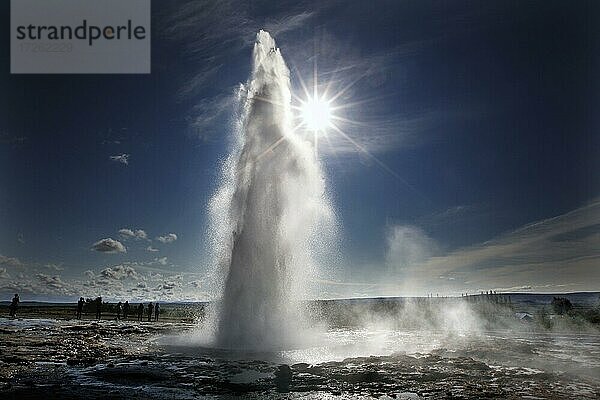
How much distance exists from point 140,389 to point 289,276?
12.9 meters

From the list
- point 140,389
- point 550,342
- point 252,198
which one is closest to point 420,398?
point 140,389

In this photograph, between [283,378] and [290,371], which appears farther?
[290,371]

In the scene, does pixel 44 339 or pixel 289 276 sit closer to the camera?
pixel 44 339

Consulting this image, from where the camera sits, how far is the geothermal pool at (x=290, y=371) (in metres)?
13.0

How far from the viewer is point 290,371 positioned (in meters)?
15.2

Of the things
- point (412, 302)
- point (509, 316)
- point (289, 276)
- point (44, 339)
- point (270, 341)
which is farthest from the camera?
point (412, 302)

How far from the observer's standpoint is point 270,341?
2219 cm

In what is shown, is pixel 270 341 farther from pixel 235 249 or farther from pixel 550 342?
pixel 550 342

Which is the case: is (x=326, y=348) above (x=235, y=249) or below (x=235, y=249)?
below

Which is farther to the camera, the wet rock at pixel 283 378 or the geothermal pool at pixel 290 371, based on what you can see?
the wet rock at pixel 283 378

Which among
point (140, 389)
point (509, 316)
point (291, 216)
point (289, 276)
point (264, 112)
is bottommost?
point (509, 316)

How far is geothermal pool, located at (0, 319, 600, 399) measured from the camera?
1302 cm

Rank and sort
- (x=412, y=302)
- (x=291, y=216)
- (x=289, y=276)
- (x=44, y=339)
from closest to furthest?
(x=44, y=339), (x=289, y=276), (x=291, y=216), (x=412, y=302)

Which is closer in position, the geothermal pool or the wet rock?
the geothermal pool
